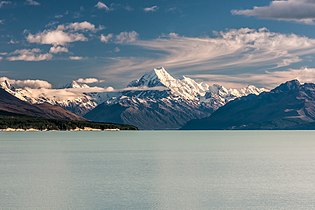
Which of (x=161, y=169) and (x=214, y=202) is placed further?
(x=161, y=169)

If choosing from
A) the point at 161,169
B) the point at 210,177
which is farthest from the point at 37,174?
the point at 210,177

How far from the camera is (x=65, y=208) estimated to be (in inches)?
2694

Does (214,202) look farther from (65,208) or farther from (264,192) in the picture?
(65,208)

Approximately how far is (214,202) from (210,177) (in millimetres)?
28021

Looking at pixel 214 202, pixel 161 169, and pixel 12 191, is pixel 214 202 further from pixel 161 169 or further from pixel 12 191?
pixel 161 169

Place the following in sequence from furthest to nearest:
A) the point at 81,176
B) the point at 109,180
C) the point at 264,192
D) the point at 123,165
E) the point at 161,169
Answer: the point at 123,165, the point at 161,169, the point at 81,176, the point at 109,180, the point at 264,192

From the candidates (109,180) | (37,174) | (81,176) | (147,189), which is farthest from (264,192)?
(37,174)

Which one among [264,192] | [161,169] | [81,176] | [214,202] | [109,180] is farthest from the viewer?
[161,169]

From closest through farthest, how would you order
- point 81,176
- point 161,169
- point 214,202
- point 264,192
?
point 214,202 → point 264,192 → point 81,176 → point 161,169

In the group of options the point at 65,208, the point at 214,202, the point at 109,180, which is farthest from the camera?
the point at 109,180

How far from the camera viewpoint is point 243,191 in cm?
8244

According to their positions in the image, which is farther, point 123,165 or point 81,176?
point 123,165

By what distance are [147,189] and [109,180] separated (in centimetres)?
1317

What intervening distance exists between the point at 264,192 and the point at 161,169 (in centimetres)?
3733
